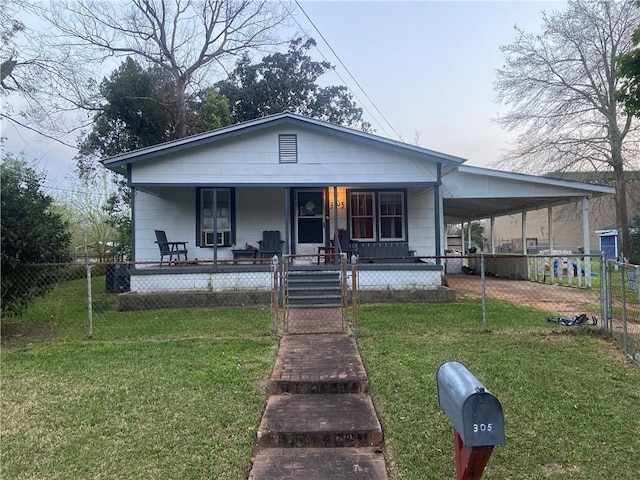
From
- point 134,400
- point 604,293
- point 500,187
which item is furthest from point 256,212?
point 604,293

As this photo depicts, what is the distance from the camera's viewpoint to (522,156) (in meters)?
21.7

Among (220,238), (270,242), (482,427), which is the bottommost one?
(482,427)

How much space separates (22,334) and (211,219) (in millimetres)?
5669

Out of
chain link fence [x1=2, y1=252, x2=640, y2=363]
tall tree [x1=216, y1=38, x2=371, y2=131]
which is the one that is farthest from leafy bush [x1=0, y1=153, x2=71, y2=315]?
tall tree [x1=216, y1=38, x2=371, y2=131]

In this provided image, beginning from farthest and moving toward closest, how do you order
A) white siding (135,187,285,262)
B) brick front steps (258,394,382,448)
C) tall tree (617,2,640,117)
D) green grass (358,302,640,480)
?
white siding (135,187,285,262) → tall tree (617,2,640,117) → brick front steps (258,394,382,448) → green grass (358,302,640,480)

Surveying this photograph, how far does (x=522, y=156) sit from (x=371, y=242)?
1383 centimetres

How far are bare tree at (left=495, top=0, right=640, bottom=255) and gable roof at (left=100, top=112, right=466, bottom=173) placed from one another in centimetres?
1334

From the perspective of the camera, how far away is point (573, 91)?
20.3 m

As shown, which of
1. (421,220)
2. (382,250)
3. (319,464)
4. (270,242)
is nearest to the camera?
(319,464)

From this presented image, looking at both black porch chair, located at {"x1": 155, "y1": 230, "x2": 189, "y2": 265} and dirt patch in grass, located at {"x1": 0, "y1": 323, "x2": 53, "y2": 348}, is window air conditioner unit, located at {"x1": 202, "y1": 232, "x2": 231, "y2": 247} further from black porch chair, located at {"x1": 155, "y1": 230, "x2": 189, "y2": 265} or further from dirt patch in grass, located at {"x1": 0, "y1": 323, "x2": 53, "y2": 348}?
dirt patch in grass, located at {"x1": 0, "y1": 323, "x2": 53, "y2": 348}

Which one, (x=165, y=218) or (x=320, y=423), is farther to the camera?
(x=165, y=218)

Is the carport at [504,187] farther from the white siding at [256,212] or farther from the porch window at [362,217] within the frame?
the white siding at [256,212]

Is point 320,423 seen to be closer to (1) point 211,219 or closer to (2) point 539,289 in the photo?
(1) point 211,219

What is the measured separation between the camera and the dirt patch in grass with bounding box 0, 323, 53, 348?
656 centimetres
